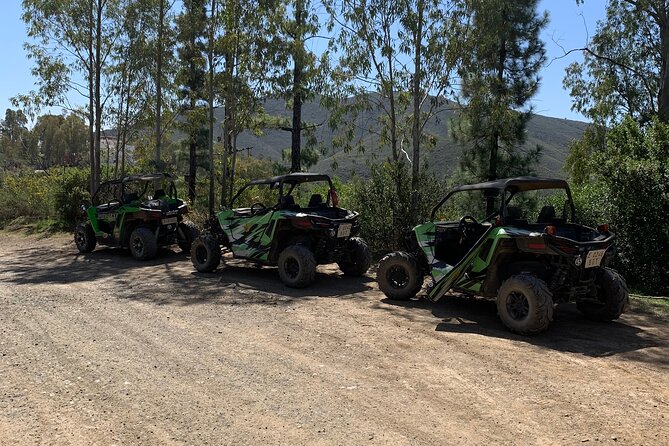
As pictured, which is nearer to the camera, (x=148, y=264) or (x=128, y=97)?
(x=148, y=264)

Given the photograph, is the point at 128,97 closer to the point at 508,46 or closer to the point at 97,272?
the point at 97,272

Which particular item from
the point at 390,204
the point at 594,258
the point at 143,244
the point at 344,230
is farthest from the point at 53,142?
the point at 594,258

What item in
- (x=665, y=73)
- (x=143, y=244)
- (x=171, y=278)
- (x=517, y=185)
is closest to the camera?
(x=517, y=185)

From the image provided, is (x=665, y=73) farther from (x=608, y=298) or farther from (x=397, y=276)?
(x=397, y=276)

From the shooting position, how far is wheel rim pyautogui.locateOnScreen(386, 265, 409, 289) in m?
7.79

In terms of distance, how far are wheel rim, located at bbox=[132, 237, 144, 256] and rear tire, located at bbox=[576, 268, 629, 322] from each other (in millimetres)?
8755

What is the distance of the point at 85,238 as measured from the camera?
13148 mm

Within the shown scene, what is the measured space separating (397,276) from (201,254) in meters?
4.20

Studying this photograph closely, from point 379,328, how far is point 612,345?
96.2 inches

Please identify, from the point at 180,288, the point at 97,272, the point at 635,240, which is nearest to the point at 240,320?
the point at 180,288

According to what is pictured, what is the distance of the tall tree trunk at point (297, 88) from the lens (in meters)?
14.0

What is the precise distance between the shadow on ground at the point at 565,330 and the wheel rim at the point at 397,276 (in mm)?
251

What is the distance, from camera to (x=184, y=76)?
60.3ft

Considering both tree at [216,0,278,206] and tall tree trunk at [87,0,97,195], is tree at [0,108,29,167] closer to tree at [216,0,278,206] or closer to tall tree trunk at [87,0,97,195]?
tall tree trunk at [87,0,97,195]
